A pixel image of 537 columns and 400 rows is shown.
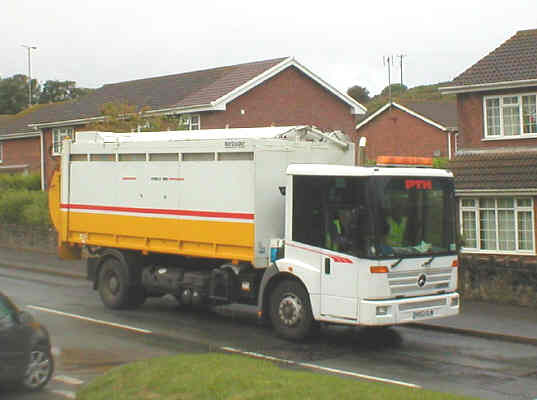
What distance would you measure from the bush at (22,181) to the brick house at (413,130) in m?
21.7

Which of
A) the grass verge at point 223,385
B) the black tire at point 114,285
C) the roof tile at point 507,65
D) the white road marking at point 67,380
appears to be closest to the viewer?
the grass verge at point 223,385

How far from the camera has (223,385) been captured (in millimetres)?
8383

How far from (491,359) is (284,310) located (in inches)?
133

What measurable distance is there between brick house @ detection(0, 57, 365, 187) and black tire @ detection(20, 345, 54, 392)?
23315mm

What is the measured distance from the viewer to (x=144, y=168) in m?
15.1

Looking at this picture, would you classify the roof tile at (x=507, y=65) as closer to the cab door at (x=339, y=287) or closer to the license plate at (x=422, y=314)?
the license plate at (x=422, y=314)

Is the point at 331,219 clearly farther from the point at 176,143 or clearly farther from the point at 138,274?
the point at 138,274

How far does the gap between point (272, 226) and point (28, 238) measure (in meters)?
19.9

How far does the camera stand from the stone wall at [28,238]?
29250 millimetres

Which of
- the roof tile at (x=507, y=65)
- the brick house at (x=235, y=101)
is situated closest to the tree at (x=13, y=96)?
the brick house at (x=235, y=101)

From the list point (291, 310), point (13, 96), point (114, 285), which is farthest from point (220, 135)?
point (13, 96)

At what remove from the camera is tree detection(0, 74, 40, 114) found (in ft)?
340

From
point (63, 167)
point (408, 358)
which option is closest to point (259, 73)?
point (63, 167)

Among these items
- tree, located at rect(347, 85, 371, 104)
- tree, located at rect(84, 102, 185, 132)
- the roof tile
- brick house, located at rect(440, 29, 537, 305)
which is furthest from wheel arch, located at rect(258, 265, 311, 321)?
tree, located at rect(347, 85, 371, 104)
